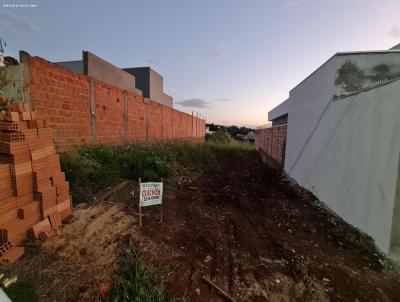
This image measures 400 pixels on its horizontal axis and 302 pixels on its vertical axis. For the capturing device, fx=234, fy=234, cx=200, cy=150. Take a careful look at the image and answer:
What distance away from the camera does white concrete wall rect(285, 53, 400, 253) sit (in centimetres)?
323

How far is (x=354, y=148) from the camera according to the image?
4.27m

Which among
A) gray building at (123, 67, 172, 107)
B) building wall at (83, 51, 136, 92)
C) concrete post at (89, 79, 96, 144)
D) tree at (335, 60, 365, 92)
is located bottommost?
concrete post at (89, 79, 96, 144)

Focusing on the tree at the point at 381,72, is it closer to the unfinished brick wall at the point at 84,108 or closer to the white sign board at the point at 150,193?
the white sign board at the point at 150,193

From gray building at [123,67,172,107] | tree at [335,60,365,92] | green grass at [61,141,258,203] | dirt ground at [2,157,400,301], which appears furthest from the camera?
gray building at [123,67,172,107]

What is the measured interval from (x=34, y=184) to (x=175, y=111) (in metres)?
12.4

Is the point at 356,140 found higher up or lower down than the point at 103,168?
higher up

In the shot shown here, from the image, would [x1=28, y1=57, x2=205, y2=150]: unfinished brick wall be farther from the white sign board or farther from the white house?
the white house

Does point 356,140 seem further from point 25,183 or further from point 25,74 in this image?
point 25,74

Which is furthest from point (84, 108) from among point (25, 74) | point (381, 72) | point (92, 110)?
point (381, 72)

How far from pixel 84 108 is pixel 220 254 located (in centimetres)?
517

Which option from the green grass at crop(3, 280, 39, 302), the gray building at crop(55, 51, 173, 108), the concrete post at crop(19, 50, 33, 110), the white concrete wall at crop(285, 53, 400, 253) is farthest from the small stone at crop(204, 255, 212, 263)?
the gray building at crop(55, 51, 173, 108)

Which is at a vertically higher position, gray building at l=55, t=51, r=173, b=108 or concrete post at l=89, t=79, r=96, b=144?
gray building at l=55, t=51, r=173, b=108

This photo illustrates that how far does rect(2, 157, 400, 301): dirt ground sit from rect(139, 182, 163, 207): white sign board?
0.39 m

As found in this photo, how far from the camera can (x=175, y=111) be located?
15.0 meters
